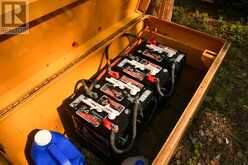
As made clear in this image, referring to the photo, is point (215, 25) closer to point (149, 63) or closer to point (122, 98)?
point (149, 63)

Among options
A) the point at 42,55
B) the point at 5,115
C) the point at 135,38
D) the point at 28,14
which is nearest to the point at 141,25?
the point at 135,38

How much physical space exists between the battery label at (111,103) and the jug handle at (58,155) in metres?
0.36

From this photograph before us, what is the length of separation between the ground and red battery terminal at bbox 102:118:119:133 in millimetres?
761

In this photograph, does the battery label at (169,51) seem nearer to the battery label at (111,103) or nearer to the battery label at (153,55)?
the battery label at (153,55)

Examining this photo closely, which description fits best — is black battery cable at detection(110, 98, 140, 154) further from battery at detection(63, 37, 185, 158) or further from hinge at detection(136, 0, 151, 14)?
hinge at detection(136, 0, 151, 14)

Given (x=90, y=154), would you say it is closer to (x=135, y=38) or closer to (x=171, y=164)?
(x=171, y=164)

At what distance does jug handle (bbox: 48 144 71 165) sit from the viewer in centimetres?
134

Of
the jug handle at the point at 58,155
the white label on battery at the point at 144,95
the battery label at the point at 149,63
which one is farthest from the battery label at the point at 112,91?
the jug handle at the point at 58,155

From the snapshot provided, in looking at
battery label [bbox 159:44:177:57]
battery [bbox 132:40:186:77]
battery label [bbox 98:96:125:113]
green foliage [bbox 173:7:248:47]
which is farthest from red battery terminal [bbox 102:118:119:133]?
green foliage [bbox 173:7:248:47]

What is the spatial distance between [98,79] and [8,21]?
0.75m

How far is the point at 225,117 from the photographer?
2.21m

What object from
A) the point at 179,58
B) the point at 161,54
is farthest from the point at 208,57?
the point at 161,54

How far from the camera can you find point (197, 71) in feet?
6.55

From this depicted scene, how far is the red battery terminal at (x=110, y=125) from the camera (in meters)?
1.34
